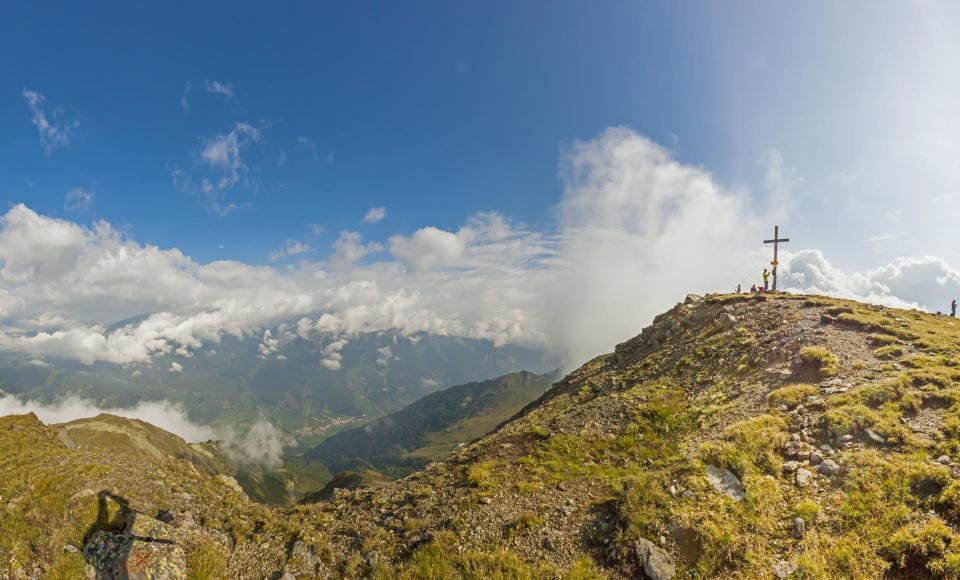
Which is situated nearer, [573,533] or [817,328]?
[573,533]

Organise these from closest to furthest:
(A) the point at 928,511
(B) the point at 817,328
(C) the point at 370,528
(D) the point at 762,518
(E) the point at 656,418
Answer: (A) the point at 928,511 < (D) the point at 762,518 < (C) the point at 370,528 < (E) the point at 656,418 < (B) the point at 817,328

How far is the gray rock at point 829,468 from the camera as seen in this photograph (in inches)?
572

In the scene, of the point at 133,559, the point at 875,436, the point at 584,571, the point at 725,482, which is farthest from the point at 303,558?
the point at 875,436

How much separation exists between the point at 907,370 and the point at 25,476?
4451cm

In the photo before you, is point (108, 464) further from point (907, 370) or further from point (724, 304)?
point (724, 304)

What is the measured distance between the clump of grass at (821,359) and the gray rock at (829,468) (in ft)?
33.5

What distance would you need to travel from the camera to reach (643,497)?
1521 centimetres

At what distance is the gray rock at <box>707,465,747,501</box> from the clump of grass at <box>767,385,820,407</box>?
7269mm

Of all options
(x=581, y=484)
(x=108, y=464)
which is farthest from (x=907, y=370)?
(x=108, y=464)

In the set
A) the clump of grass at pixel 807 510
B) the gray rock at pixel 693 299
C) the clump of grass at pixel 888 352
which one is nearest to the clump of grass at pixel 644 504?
the clump of grass at pixel 807 510

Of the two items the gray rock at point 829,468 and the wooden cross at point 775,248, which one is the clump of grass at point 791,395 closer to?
the gray rock at point 829,468

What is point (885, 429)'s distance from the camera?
52.0 ft

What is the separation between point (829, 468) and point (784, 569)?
210 inches

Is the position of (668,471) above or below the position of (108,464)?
above
